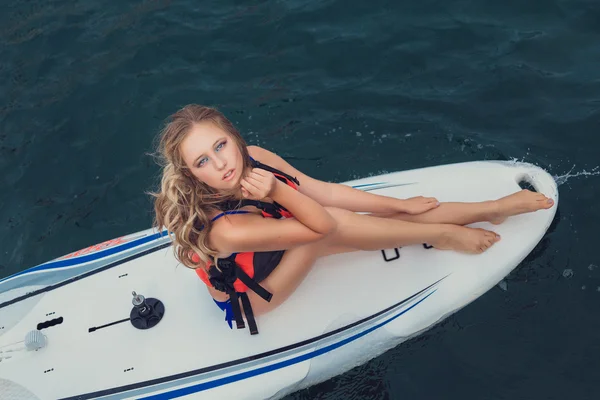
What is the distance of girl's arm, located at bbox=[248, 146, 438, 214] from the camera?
4.29 m

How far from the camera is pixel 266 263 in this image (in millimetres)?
3982

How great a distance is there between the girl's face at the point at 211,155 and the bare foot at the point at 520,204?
2144 millimetres

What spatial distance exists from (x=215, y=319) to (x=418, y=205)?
1.71 meters

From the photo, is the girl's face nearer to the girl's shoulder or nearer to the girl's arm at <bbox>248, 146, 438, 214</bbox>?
the girl's shoulder

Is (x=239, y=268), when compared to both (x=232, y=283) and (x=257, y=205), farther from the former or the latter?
(x=257, y=205)

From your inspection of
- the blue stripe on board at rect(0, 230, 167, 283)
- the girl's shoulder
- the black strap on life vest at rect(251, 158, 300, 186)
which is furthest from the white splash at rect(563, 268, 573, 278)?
the blue stripe on board at rect(0, 230, 167, 283)

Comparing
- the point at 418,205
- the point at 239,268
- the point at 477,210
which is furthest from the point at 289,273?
the point at 477,210

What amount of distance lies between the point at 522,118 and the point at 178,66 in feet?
12.6

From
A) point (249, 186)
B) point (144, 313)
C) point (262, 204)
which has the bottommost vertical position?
point (144, 313)

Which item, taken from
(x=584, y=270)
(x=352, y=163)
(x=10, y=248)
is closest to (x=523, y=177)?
(x=584, y=270)

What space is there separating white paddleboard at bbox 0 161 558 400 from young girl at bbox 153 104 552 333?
0.19 meters

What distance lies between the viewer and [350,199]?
4.34m

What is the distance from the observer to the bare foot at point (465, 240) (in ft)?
14.5

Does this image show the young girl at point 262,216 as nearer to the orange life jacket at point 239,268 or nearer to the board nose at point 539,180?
the orange life jacket at point 239,268
